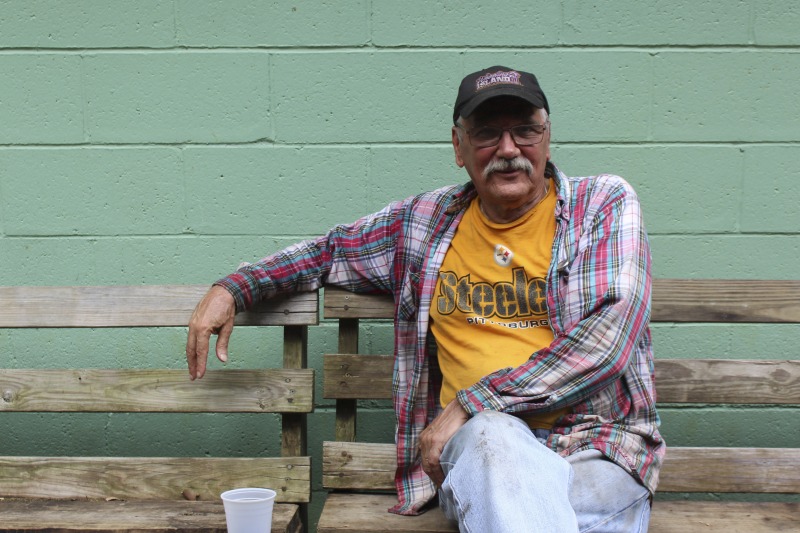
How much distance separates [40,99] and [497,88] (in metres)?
1.66

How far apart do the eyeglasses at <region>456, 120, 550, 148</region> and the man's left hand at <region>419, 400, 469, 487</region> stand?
75cm

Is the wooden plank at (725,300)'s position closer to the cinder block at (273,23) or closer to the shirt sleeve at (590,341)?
the shirt sleeve at (590,341)

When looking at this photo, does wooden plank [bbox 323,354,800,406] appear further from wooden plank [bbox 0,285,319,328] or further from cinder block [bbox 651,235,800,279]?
cinder block [bbox 651,235,800,279]

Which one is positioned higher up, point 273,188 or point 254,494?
point 273,188

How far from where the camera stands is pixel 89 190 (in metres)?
3.17

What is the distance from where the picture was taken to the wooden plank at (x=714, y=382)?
274cm

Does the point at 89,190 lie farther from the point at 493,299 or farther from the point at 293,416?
the point at 493,299

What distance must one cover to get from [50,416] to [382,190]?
1.46 meters

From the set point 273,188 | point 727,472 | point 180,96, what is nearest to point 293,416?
point 273,188

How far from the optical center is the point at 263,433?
A: 3279 millimetres

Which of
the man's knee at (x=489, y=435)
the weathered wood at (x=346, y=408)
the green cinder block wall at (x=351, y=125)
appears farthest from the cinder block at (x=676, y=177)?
the man's knee at (x=489, y=435)

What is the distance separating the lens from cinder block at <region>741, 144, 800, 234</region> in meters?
3.10

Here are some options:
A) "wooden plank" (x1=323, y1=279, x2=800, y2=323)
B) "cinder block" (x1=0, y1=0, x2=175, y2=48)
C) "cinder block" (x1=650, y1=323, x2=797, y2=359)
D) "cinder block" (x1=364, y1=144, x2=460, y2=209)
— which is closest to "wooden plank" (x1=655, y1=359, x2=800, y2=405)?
"wooden plank" (x1=323, y1=279, x2=800, y2=323)

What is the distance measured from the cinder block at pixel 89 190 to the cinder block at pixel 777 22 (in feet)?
6.75
